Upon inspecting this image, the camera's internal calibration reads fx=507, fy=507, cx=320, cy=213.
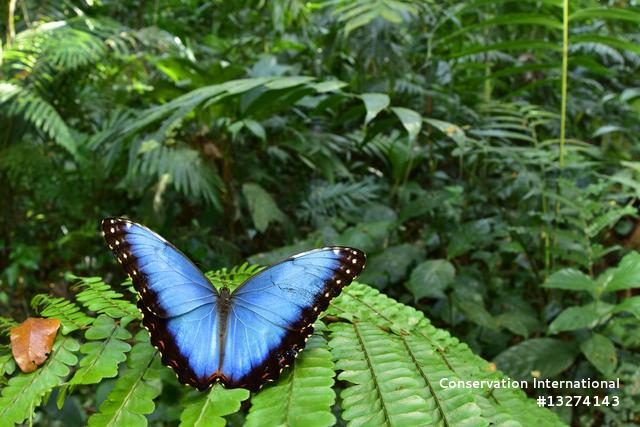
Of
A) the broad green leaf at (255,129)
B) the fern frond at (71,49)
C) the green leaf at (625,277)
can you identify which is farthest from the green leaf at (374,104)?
the fern frond at (71,49)

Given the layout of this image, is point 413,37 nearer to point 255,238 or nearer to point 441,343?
point 255,238

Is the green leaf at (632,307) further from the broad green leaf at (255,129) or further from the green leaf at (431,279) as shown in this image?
the broad green leaf at (255,129)

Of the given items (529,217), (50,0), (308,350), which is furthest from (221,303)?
(50,0)

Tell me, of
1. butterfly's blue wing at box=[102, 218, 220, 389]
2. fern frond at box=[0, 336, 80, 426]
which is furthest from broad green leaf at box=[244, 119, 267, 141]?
fern frond at box=[0, 336, 80, 426]

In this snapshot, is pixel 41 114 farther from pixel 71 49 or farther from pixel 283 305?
pixel 283 305

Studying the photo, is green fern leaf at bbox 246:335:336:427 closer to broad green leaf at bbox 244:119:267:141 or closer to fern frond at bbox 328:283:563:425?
fern frond at bbox 328:283:563:425
